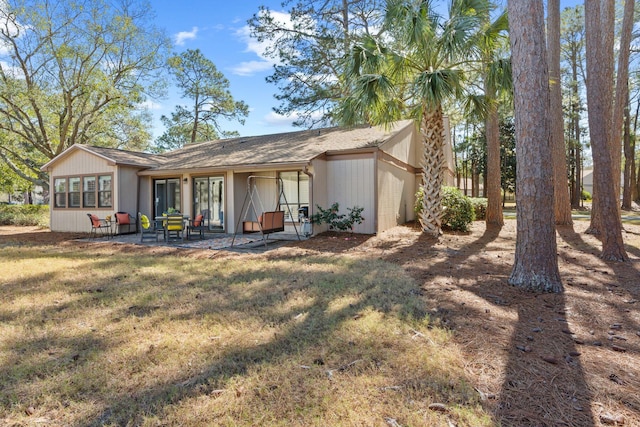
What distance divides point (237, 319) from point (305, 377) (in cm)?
→ 153

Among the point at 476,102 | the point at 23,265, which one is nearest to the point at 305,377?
the point at 23,265

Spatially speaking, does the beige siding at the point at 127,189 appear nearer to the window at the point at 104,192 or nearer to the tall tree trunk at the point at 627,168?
the window at the point at 104,192

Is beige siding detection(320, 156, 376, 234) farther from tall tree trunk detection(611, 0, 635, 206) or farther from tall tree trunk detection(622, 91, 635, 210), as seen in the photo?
tall tree trunk detection(622, 91, 635, 210)

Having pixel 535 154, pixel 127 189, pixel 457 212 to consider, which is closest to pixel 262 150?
pixel 127 189

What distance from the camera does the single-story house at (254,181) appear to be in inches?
439

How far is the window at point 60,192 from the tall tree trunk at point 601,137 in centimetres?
1834

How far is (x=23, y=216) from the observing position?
1853cm

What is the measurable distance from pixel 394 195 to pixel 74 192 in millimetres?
13347

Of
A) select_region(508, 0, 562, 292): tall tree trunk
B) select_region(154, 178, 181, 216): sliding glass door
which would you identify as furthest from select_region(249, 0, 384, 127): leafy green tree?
select_region(508, 0, 562, 292): tall tree trunk

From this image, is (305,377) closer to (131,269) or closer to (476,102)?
(131,269)

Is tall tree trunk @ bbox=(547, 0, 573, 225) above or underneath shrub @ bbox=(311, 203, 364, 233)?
above

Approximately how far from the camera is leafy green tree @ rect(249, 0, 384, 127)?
17.2 meters

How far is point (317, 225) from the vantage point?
11125mm

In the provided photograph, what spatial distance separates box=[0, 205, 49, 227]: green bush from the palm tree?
18.0 metres
